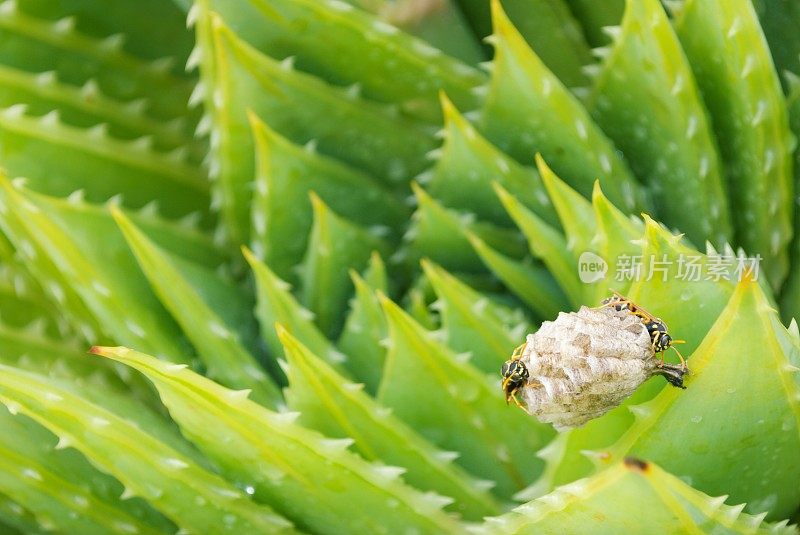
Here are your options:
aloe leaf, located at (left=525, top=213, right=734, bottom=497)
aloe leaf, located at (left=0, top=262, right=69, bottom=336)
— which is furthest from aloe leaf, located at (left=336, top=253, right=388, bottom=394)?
aloe leaf, located at (left=0, top=262, right=69, bottom=336)

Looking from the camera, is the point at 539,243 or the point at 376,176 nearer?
the point at 539,243

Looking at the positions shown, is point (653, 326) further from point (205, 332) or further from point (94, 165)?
point (94, 165)

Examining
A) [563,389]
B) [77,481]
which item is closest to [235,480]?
[77,481]

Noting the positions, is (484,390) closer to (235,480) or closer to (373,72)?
(235,480)

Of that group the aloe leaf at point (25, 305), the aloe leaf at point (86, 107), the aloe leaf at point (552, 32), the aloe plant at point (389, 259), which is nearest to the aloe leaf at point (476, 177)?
the aloe plant at point (389, 259)

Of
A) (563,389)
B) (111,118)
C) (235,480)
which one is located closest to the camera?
(563,389)

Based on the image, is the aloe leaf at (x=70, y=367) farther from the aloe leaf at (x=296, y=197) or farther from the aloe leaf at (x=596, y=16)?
the aloe leaf at (x=596, y=16)

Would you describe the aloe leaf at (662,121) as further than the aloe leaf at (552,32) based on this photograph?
No

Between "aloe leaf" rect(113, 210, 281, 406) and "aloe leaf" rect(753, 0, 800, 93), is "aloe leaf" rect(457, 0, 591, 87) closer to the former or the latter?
"aloe leaf" rect(753, 0, 800, 93)
